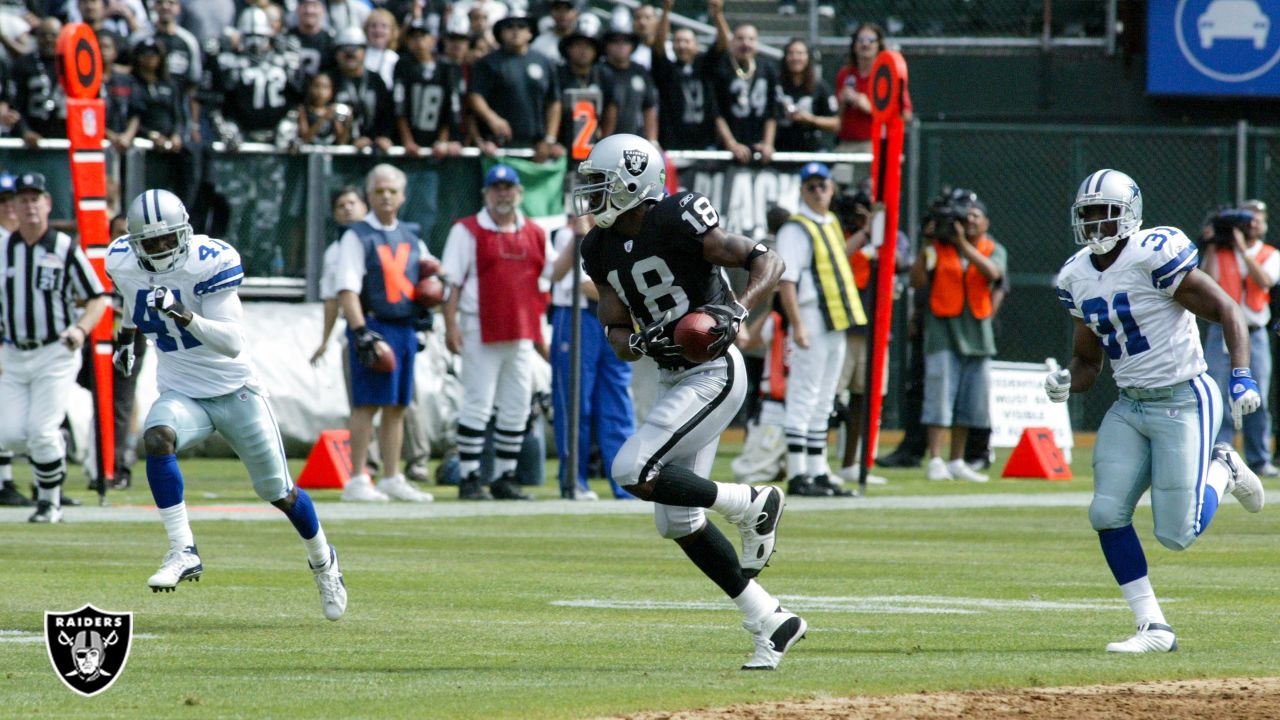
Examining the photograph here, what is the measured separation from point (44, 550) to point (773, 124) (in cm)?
1008

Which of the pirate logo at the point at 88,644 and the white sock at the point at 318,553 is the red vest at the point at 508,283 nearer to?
the white sock at the point at 318,553

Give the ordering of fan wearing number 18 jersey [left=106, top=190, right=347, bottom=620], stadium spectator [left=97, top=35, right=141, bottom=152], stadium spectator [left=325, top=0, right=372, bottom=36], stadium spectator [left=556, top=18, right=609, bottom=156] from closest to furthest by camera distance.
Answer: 1. fan wearing number 18 jersey [left=106, top=190, right=347, bottom=620]
2. stadium spectator [left=97, top=35, right=141, bottom=152]
3. stadium spectator [left=556, top=18, right=609, bottom=156]
4. stadium spectator [left=325, top=0, right=372, bottom=36]

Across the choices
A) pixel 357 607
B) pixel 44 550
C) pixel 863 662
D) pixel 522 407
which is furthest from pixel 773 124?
pixel 863 662

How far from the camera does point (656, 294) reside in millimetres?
7430

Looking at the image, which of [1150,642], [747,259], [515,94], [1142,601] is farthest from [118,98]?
[1150,642]

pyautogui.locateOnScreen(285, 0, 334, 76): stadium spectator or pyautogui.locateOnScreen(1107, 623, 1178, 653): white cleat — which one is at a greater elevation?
pyautogui.locateOnScreen(285, 0, 334, 76): stadium spectator

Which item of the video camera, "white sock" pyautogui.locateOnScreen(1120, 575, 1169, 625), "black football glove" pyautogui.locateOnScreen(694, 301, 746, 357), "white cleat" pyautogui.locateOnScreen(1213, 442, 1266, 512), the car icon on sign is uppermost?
the car icon on sign

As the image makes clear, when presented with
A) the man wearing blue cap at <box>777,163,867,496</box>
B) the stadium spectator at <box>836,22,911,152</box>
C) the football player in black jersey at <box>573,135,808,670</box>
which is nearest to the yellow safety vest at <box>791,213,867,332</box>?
the man wearing blue cap at <box>777,163,867,496</box>

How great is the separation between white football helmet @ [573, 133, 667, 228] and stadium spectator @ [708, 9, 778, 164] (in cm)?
1170

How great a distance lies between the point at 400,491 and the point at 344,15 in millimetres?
7081

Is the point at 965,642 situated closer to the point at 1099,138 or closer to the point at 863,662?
the point at 863,662

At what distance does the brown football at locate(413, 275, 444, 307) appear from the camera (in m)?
14.1

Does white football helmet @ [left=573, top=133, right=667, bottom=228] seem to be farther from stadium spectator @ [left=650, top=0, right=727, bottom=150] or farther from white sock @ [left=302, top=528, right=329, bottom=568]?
stadium spectator @ [left=650, top=0, right=727, bottom=150]

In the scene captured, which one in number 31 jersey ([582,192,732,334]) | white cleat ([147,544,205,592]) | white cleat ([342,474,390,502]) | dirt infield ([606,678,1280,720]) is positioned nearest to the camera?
dirt infield ([606,678,1280,720])
